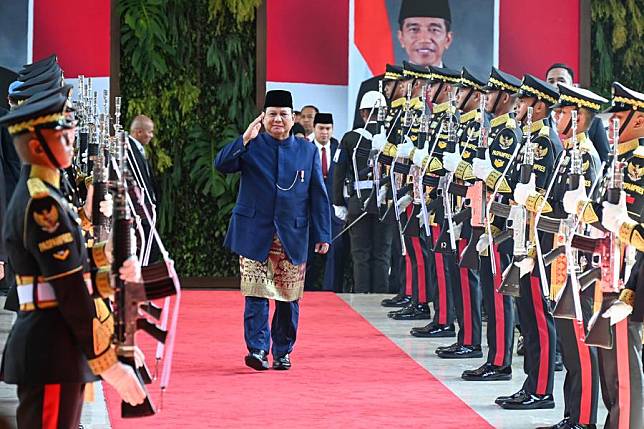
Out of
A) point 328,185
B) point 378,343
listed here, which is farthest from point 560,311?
point 328,185

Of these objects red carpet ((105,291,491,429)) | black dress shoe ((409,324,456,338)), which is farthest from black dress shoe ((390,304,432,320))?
black dress shoe ((409,324,456,338))

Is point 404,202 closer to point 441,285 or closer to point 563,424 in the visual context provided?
point 441,285

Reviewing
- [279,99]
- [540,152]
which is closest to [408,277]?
[279,99]

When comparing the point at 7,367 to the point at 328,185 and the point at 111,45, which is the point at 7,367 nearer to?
the point at 328,185

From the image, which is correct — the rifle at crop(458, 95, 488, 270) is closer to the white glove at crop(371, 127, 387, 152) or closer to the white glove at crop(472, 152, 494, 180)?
the white glove at crop(472, 152, 494, 180)

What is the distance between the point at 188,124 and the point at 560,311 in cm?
660

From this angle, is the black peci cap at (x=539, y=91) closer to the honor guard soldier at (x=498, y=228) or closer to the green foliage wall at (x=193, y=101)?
the honor guard soldier at (x=498, y=228)

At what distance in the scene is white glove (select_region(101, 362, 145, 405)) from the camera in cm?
361

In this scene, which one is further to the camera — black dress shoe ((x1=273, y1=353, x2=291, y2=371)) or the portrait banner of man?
the portrait banner of man

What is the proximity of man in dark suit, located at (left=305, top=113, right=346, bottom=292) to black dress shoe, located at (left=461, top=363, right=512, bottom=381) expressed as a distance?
3.40 meters

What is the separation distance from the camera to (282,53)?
37.1 feet

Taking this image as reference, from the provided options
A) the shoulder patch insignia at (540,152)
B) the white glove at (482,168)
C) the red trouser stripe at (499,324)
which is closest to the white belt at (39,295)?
the shoulder patch insignia at (540,152)

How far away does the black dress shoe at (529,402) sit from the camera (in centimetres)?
606

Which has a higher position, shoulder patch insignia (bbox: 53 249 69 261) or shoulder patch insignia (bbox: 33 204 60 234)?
shoulder patch insignia (bbox: 33 204 60 234)
